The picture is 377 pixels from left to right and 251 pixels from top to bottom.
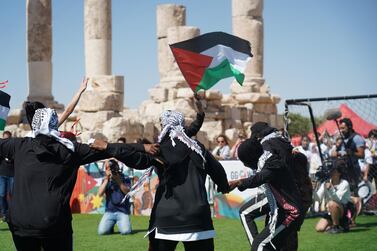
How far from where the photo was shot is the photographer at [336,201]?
1124cm

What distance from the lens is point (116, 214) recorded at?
37.4 feet

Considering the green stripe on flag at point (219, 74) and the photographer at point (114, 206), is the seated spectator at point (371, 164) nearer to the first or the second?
the photographer at point (114, 206)

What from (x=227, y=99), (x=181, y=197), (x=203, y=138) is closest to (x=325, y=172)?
(x=181, y=197)

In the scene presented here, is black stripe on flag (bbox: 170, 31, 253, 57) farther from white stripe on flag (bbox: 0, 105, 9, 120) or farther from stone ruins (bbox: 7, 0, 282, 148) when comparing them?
stone ruins (bbox: 7, 0, 282, 148)

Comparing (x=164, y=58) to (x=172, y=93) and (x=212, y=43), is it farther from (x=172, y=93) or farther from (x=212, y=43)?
(x=212, y=43)

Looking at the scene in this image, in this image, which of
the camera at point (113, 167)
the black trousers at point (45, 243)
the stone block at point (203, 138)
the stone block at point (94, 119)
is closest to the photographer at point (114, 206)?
the camera at point (113, 167)

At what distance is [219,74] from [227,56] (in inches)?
9.8

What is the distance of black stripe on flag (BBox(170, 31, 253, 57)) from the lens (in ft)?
28.9

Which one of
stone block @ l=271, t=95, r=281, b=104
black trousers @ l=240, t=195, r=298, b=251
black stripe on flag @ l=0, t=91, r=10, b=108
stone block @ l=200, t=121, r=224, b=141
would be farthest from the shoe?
stone block @ l=271, t=95, r=281, b=104

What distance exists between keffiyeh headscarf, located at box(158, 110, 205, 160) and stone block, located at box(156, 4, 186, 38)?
20.4m

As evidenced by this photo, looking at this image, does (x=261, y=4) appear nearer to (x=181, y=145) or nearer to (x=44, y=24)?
(x=44, y=24)

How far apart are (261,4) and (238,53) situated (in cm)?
1820

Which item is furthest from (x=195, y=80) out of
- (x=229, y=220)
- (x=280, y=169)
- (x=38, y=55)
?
(x=38, y=55)

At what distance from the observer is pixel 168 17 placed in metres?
26.5
